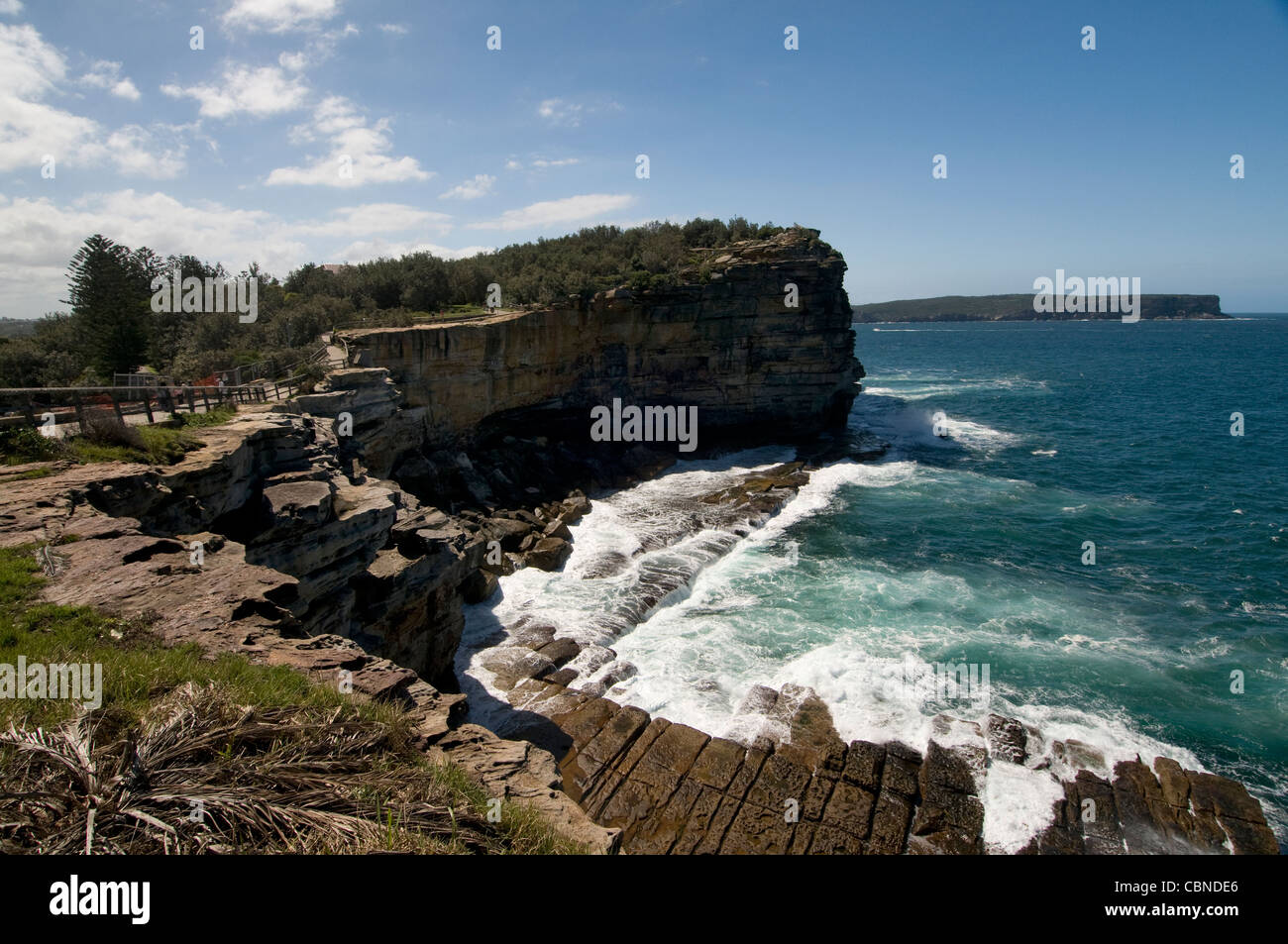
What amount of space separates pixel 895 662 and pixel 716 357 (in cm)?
2694

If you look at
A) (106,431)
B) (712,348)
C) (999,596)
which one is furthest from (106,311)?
(999,596)

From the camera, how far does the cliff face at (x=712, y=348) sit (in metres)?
35.4

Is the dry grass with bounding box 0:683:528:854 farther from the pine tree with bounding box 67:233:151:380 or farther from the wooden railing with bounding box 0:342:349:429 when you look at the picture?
the pine tree with bounding box 67:233:151:380

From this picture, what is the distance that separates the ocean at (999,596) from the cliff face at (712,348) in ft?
15.1

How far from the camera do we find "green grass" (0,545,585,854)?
17.7 ft

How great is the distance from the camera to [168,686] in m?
6.36

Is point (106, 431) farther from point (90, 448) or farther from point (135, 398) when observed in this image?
point (135, 398)

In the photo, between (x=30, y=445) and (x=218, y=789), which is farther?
(x=30, y=445)

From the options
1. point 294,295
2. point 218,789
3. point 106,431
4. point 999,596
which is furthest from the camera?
point 294,295

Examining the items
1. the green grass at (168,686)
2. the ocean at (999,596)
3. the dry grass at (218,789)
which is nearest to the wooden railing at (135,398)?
the green grass at (168,686)

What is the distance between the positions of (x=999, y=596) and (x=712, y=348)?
79.4 feet
